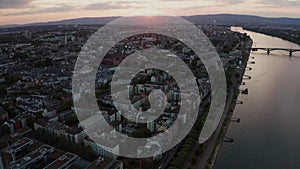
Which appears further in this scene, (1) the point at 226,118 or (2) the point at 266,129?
(1) the point at 226,118

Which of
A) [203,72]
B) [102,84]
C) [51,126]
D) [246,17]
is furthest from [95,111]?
[246,17]

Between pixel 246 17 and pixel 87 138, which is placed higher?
pixel 246 17

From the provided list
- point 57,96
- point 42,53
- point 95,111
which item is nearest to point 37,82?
point 57,96

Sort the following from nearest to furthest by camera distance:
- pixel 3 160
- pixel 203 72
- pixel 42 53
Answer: pixel 3 160
pixel 203 72
pixel 42 53

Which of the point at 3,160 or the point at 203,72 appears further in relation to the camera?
the point at 203,72

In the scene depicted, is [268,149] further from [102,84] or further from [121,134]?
[102,84]

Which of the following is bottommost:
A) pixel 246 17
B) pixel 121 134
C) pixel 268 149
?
pixel 268 149

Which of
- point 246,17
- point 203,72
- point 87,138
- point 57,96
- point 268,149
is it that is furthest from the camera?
point 246,17
